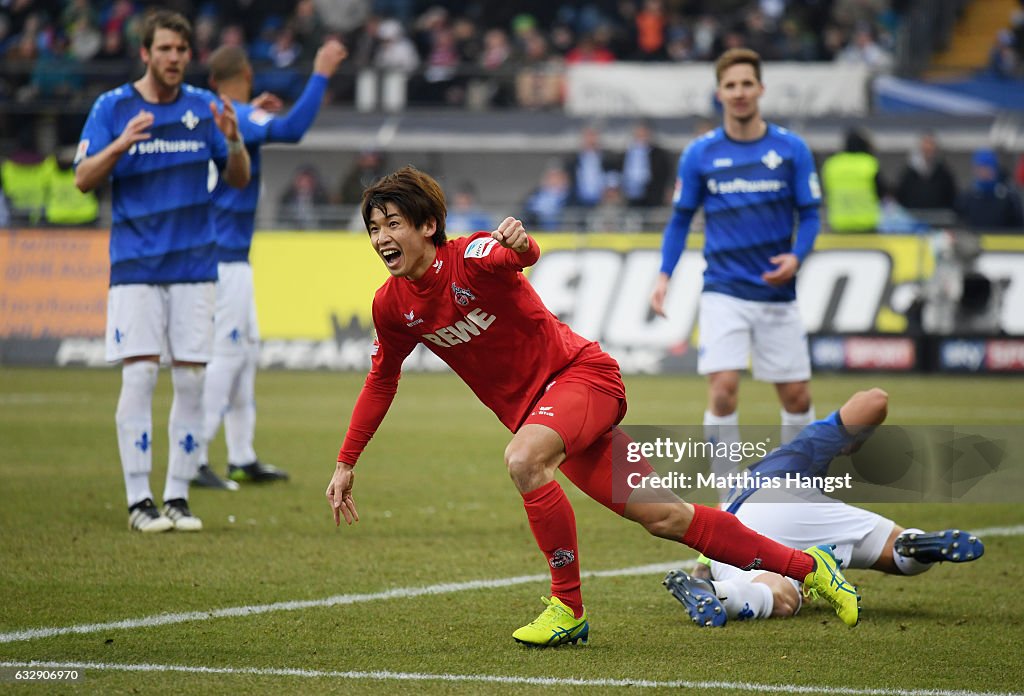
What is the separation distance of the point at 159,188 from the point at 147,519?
1.76 metres

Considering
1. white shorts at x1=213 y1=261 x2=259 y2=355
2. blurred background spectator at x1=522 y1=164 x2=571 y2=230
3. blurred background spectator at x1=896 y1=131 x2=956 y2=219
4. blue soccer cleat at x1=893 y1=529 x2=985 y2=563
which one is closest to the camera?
blue soccer cleat at x1=893 y1=529 x2=985 y2=563

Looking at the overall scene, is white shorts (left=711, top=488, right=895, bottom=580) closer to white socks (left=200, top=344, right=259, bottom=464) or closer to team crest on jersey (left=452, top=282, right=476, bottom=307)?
team crest on jersey (left=452, top=282, right=476, bottom=307)

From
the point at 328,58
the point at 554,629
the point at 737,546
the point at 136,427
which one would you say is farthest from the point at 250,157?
the point at 737,546

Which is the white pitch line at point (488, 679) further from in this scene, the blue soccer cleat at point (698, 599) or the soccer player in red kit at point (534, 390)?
the blue soccer cleat at point (698, 599)

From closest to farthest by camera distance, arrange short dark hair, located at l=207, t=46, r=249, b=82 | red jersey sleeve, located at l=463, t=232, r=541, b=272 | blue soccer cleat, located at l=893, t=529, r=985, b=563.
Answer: red jersey sleeve, located at l=463, t=232, r=541, b=272 → blue soccer cleat, located at l=893, t=529, r=985, b=563 → short dark hair, located at l=207, t=46, r=249, b=82

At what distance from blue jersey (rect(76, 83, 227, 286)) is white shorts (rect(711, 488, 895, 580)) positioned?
3495 millimetres

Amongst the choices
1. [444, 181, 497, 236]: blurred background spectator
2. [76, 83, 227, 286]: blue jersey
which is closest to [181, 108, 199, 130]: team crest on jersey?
[76, 83, 227, 286]: blue jersey

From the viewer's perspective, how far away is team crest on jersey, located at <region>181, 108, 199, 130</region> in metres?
7.94

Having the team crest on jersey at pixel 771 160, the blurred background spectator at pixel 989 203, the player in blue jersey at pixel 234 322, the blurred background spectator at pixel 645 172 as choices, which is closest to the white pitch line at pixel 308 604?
the team crest on jersey at pixel 771 160

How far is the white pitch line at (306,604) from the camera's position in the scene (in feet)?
17.7

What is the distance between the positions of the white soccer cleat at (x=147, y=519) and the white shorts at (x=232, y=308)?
2051 mm

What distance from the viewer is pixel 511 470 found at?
5.16 meters

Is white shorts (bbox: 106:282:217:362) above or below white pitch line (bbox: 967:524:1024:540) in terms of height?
above

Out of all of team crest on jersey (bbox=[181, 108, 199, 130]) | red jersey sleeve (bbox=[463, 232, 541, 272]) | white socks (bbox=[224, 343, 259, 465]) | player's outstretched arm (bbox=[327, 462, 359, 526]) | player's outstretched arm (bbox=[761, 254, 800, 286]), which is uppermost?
team crest on jersey (bbox=[181, 108, 199, 130])
